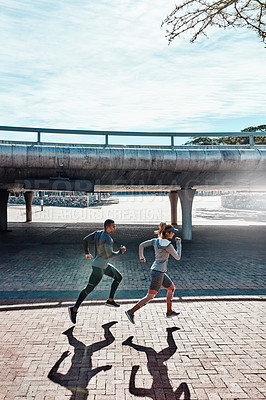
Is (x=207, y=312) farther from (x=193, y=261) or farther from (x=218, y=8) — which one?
(x=218, y=8)

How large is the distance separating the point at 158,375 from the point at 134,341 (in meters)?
0.95

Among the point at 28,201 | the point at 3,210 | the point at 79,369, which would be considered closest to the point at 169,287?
the point at 79,369

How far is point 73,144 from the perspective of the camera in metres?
12.3

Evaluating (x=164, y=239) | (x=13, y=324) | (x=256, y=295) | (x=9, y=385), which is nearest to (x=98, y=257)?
(x=164, y=239)

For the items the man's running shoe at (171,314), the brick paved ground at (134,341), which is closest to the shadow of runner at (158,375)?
the brick paved ground at (134,341)

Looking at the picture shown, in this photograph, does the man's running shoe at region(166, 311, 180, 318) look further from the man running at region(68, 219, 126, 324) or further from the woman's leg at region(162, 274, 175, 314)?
the man running at region(68, 219, 126, 324)

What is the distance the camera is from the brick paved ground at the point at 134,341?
3661 millimetres

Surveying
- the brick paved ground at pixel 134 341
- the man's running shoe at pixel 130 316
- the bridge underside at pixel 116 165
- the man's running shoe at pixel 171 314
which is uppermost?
the bridge underside at pixel 116 165

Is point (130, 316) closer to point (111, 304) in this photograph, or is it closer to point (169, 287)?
point (111, 304)

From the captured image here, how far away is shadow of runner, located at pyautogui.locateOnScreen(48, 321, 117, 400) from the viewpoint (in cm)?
364

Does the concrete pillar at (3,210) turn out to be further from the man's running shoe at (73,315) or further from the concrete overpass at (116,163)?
the man's running shoe at (73,315)

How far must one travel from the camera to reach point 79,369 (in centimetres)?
403

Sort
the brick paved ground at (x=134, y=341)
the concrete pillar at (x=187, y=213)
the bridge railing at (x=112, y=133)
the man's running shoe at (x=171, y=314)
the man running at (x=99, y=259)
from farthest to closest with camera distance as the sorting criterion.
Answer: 1. the concrete pillar at (x=187, y=213)
2. the bridge railing at (x=112, y=133)
3. the man's running shoe at (x=171, y=314)
4. the man running at (x=99, y=259)
5. the brick paved ground at (x=134, y=341)

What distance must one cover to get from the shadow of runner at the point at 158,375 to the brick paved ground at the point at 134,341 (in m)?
0.01
